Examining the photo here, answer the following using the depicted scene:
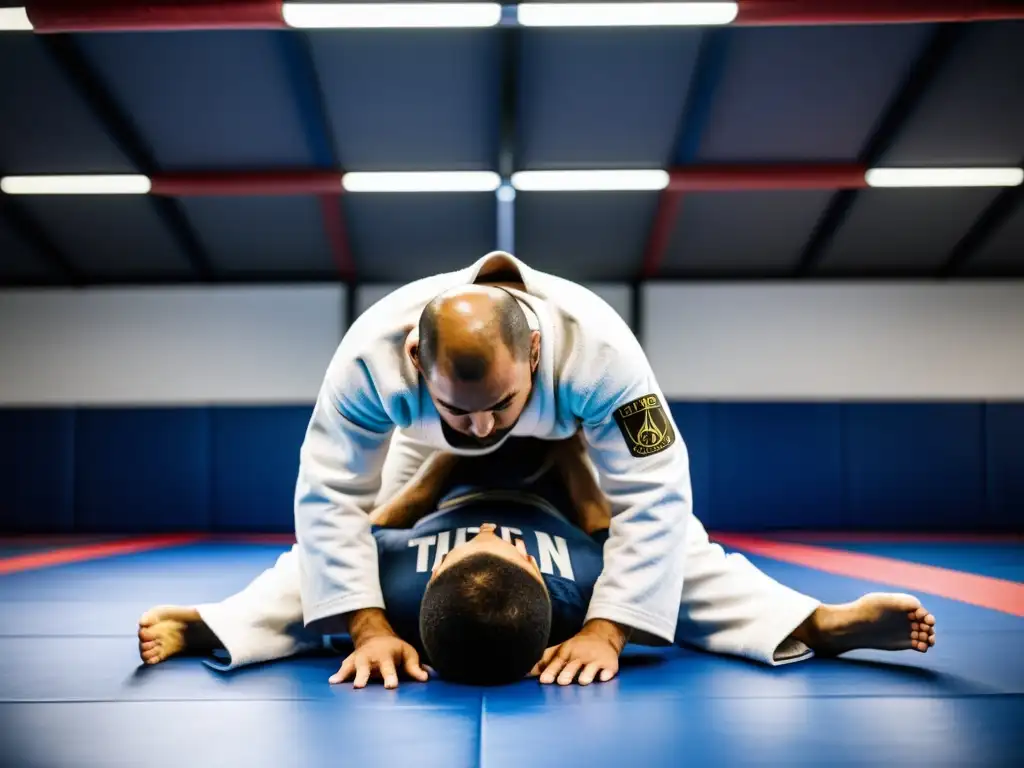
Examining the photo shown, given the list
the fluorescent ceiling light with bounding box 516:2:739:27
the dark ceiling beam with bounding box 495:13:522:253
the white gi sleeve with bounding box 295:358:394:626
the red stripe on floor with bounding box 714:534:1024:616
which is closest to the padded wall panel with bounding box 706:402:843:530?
the red stripe on floor with bounding box 714:534:1024:616

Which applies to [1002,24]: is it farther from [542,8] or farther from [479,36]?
[479,36]

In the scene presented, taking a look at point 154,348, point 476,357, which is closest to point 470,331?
point 476,357

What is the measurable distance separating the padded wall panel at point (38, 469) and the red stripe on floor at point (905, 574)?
251 inches

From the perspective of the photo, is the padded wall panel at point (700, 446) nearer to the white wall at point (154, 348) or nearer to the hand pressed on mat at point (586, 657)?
the white wall at point (154, 348)

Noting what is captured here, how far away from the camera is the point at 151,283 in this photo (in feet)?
29.7

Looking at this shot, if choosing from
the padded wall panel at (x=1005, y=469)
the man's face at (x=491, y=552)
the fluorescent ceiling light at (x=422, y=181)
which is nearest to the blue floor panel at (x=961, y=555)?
the padded wall panel at (x=1005, y=469)

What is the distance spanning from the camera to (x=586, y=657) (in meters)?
2.20

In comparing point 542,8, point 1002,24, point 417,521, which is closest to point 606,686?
point 417,521

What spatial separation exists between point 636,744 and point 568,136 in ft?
20.0

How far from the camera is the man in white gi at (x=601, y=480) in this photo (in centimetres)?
225

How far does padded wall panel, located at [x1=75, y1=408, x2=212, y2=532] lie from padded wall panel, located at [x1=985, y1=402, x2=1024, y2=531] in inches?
305

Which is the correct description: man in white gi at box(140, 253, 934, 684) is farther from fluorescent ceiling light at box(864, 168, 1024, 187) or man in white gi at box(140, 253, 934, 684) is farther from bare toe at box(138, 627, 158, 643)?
fluorescent ceiling light at box(864, 168, 1024, 187)

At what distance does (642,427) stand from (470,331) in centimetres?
66

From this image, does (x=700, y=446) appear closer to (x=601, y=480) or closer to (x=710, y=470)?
(x=710, y=470)
